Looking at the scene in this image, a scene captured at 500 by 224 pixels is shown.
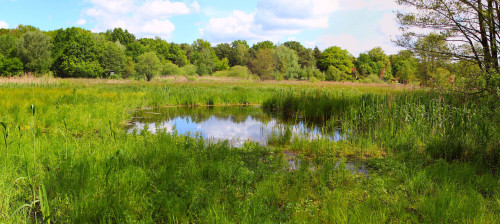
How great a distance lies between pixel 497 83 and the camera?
192 inches

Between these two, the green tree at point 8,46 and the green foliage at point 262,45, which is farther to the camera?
the green foliage at point 262,45

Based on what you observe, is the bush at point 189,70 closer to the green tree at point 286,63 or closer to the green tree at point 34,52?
the green tree at point 286,63

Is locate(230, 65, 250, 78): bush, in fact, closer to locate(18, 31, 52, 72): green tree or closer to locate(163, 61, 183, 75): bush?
locate(163, 61, 183, 75): bush

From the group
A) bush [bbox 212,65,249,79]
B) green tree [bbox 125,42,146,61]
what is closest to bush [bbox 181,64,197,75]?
bush [bbox 212,65,249,79]

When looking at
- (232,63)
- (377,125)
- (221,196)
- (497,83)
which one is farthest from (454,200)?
(232,63)

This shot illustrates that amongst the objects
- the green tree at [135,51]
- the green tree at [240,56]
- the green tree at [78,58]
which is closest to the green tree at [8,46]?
the green tree at [78,58]

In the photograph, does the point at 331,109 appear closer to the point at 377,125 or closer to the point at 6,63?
the point at 377,125

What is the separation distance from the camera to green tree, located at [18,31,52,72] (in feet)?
148

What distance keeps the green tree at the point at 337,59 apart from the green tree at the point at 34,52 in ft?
185

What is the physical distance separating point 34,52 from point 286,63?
40977 millimetres

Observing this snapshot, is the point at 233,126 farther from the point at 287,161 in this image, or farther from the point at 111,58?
the point at 111,58

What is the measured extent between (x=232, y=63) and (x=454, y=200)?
76136mm

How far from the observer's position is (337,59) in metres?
70.5

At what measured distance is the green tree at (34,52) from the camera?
148 ft
